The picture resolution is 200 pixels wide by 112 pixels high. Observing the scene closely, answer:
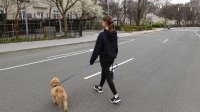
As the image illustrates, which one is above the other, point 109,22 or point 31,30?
point 31,30

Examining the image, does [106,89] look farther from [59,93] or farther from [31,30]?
[31,30]

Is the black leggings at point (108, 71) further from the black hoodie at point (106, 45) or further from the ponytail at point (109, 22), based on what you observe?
the ponytail at point (109, 22)

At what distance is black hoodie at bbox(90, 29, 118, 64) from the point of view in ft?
18.2

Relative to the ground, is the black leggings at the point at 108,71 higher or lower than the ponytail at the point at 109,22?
lower

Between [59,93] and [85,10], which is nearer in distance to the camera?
[59,93]

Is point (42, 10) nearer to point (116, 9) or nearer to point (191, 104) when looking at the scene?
point (116, 9)

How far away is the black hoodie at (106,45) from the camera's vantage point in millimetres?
5543

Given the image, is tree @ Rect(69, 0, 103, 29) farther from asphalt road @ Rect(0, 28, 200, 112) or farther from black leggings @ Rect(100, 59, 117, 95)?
black leggings @ Rect(100, 59, 117, 95)

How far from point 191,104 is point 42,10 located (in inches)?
1823

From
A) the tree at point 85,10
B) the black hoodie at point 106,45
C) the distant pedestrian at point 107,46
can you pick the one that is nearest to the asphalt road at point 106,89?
the distant pedestrian at point 107,46

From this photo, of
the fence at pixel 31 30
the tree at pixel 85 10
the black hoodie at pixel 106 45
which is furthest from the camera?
the tree at pixel 85 10

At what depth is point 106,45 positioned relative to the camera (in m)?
5.57

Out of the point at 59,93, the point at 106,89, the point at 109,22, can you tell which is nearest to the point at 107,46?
the point at 109,22

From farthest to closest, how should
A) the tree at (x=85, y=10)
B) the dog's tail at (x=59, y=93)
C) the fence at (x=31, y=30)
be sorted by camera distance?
the tree at (x=85, y=10), the fence at (x=31, y=30), the dog's tail at (x=59, y=93)
